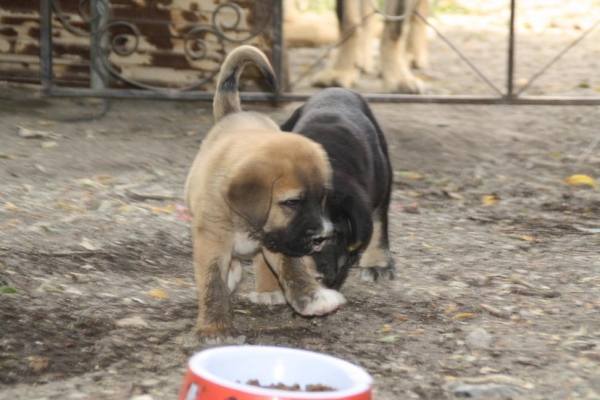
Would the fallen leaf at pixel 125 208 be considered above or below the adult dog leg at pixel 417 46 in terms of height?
below

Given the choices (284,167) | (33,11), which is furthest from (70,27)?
(284,167)

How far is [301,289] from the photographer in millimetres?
3850

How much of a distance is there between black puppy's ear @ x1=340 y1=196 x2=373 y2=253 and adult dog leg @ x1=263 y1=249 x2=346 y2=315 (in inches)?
10.6

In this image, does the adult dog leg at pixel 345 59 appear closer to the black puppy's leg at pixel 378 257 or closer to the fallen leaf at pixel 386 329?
the black puppy's leg at pixel 378 257

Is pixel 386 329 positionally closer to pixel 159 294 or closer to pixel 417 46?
pixel 159 294

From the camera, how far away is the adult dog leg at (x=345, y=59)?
8805mm

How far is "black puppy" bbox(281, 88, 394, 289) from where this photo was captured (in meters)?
4.09

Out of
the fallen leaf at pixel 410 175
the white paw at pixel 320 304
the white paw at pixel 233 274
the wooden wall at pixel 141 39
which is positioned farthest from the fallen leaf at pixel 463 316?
the wooden wall at pixel 141 39

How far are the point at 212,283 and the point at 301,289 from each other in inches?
15.1

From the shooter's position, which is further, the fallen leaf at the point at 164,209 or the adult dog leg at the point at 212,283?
the fallen leaf at the point at 164,209

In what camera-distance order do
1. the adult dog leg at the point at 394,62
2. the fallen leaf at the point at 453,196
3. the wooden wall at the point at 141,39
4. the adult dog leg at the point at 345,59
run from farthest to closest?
the adult dog leg at the point at 345,59, the adult dog leg at the point at 394,62, the wooden wall at the point at 141,39, the fallen leaf at the point at 453,196

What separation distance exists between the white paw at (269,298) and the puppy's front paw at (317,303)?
0.40 m

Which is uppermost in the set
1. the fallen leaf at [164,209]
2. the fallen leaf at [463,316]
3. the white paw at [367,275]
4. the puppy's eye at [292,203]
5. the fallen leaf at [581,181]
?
the puppy's eye at [292,203]

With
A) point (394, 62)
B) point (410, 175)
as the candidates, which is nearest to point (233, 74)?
point (410, 175)
